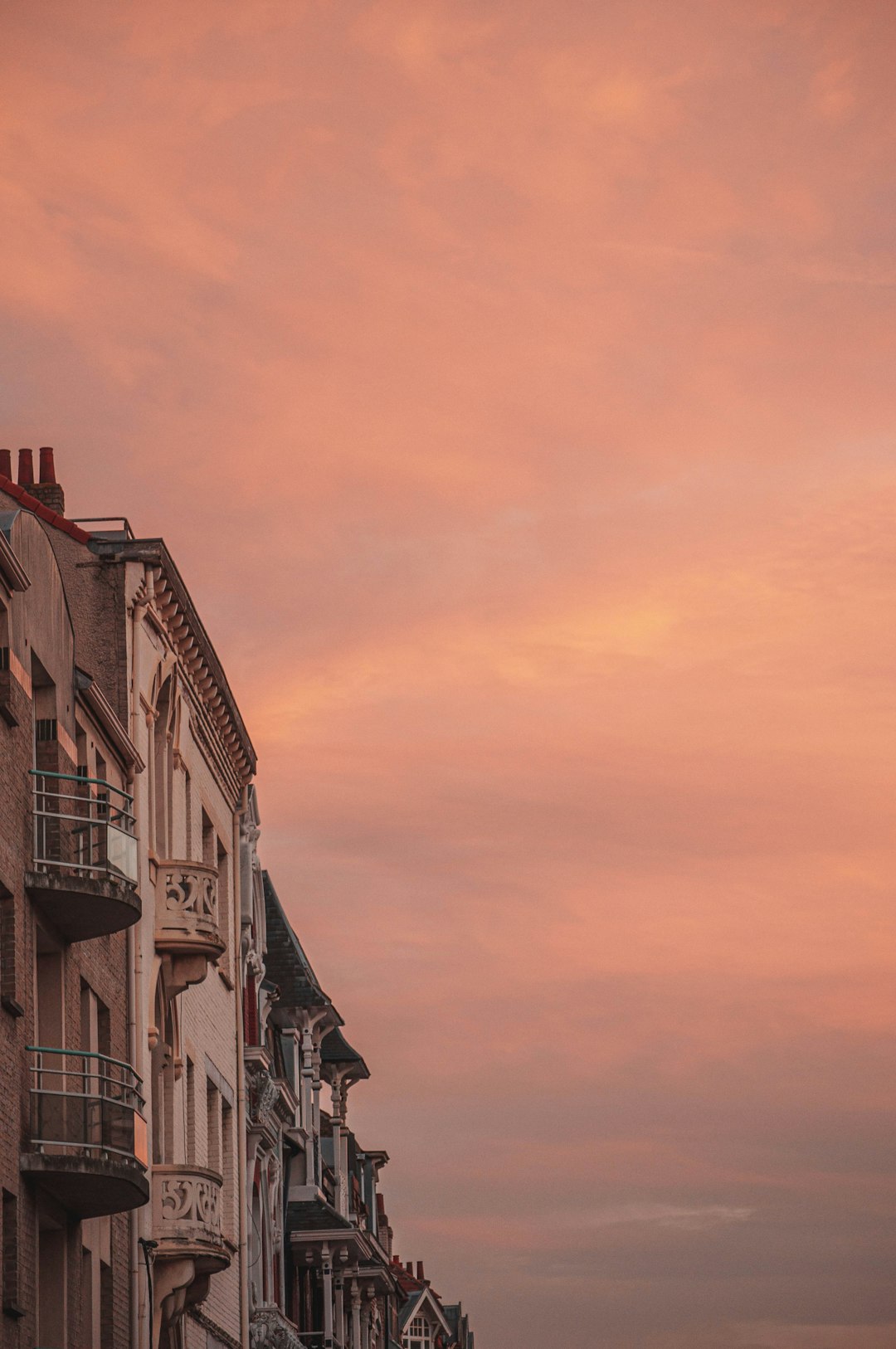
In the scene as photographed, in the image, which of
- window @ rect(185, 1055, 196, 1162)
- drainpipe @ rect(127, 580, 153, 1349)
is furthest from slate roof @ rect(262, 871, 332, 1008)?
drainpipe @ rect(127, 580, 153, 1349)

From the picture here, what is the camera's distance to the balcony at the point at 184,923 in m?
34.7

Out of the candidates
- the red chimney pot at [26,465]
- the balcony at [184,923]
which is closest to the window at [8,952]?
the balcony at [184,923]

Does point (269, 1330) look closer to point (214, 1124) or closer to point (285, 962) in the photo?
point (214, 1124)

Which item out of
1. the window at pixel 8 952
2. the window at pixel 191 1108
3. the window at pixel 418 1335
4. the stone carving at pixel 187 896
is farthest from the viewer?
the window at pixel 418 1335

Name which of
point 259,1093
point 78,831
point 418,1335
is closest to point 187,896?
point 78,831

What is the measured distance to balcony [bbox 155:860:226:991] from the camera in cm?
3466

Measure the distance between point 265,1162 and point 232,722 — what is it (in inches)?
457

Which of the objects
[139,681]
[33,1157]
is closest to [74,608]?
[139,681]

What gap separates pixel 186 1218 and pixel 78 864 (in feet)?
27.3

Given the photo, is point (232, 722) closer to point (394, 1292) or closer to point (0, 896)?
point (0, 896)

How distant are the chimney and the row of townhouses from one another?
0.04 m

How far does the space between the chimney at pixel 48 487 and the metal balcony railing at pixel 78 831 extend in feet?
23.2

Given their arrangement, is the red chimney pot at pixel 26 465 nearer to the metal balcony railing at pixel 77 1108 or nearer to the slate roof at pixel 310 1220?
the metal balcony railing at pixel 77 1108

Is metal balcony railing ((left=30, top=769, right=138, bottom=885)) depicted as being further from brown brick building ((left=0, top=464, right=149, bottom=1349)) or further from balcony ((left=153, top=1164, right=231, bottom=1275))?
balcony ((left=153, top=1164, right=231, bottom=1275))
